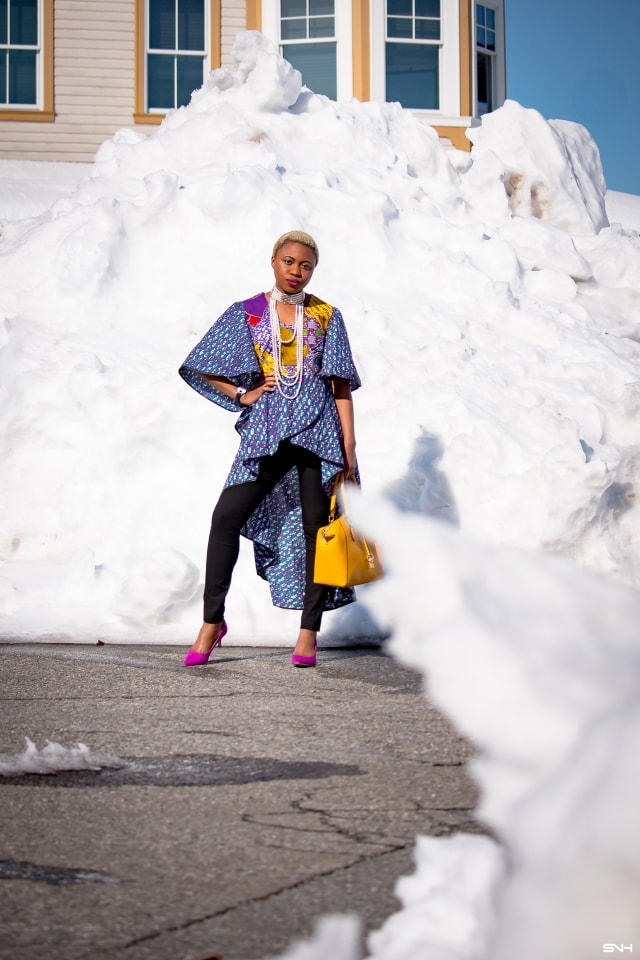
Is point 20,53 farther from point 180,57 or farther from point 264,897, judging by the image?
point 264,897

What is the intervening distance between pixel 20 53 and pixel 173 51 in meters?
1.95

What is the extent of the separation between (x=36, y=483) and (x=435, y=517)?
8.25 feet

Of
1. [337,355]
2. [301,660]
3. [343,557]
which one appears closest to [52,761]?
[343,557]

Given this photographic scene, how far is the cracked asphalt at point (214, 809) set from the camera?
7.55ft

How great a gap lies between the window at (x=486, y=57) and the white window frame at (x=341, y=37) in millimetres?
2326

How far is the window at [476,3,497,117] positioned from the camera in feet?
54.6

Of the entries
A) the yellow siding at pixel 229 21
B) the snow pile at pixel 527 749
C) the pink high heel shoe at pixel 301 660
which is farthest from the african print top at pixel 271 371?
the yellow siding at pixel 229 21

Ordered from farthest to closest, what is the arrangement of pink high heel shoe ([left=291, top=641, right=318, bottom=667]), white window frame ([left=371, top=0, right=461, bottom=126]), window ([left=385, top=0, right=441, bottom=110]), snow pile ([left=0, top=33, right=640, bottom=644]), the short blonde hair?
window ([left=385, top=0, right=441, bottom=110]) < white window frame ([left=371, top=0, right=461, bottom=126]) < snow pile ([left=0, top=33, right=640, bottom=644]) < pink high heel shoe ([left=291, top=641, right=318, bottom=667]) < the short blonde hair

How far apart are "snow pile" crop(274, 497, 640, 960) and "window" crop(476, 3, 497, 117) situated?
14.6m

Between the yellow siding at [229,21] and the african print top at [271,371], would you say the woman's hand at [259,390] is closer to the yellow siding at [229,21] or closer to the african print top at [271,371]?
the african print top at [271,371]

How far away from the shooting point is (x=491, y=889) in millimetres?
2146

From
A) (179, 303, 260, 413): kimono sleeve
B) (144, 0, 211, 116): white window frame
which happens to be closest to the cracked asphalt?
(179, 303, 260, 413): kimono sleeve

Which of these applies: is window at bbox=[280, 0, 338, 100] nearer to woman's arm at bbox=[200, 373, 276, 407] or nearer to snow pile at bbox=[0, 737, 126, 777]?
woman's arm at bbox=[200, 373, 276, 407]

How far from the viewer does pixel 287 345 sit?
17.8 ft
